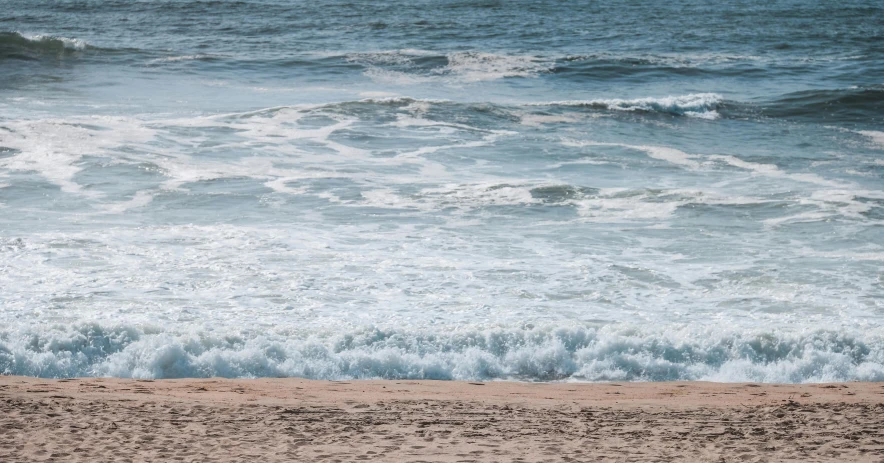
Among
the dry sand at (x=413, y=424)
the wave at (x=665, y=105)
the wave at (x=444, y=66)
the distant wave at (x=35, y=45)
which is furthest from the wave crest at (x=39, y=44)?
the dry sand at (x=413, y=424)

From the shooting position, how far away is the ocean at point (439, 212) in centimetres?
738

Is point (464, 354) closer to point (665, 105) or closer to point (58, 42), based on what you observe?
point (665, 105)

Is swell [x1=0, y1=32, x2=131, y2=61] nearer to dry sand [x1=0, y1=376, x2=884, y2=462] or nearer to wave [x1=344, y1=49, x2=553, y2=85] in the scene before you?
wave [x1=344, y1=49, x2=553, y2=85]

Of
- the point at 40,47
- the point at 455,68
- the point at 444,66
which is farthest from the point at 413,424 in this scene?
the point at 40,47

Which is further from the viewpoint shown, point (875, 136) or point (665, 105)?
point (665, 105)

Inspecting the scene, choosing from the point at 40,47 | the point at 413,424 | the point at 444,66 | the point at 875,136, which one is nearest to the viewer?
the point at 413,424

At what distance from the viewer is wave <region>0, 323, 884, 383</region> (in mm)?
7031

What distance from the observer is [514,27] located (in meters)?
28.3

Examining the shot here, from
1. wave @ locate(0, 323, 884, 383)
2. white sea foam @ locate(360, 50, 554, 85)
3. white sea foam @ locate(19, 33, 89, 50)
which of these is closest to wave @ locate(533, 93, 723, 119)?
white sea foam @ locate(360, 50, 554, 85)

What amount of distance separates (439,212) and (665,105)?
29.9 ft

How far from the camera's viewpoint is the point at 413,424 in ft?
17.8

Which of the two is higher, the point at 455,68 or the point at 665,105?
the point at 455,68

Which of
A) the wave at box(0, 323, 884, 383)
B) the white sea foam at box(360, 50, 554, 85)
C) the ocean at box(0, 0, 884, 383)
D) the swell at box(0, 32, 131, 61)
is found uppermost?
the swell at box(0, 32, 131, 61)

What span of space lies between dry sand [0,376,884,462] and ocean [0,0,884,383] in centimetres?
82
